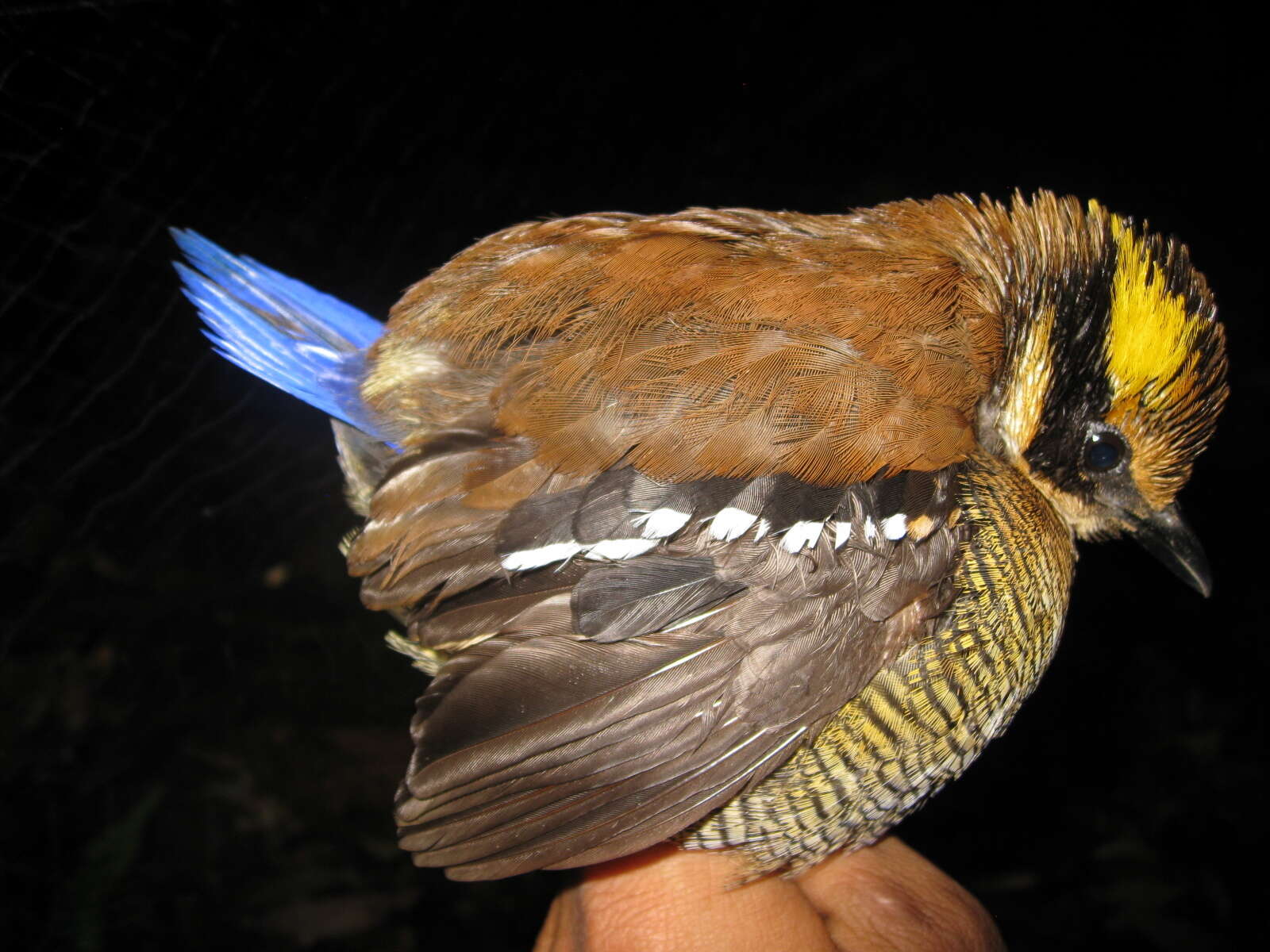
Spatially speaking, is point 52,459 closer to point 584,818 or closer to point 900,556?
point 584,818

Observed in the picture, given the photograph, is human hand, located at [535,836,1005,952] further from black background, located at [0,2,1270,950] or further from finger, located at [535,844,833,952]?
black background, located at [0,2,1270,950]

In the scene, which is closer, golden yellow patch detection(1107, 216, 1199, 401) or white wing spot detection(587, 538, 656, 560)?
white wing spot detection(587, 538, 656, 560)

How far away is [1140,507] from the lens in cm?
160

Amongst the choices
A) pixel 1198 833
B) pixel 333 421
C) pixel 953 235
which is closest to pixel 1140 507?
pixel 953 235

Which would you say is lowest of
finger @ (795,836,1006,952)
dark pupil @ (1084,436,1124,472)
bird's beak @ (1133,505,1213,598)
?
finger @ (795,836,1006,952)

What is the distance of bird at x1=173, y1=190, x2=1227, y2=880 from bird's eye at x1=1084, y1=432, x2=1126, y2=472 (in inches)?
1.7

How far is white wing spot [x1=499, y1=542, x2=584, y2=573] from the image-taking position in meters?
1.20

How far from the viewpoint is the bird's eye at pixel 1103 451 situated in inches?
60.1

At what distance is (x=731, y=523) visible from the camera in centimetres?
120

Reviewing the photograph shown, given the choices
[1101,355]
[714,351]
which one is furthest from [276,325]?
[1101,355]

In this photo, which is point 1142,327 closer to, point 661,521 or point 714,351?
point 714,351

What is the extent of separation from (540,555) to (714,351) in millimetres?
395

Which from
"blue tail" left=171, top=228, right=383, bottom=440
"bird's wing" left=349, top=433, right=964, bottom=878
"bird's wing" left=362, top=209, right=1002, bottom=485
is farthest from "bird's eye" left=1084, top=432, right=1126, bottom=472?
"blue tail" left=171, top=228, right=383, bottom=440

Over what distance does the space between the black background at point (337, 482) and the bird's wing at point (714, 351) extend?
3.35 ft
